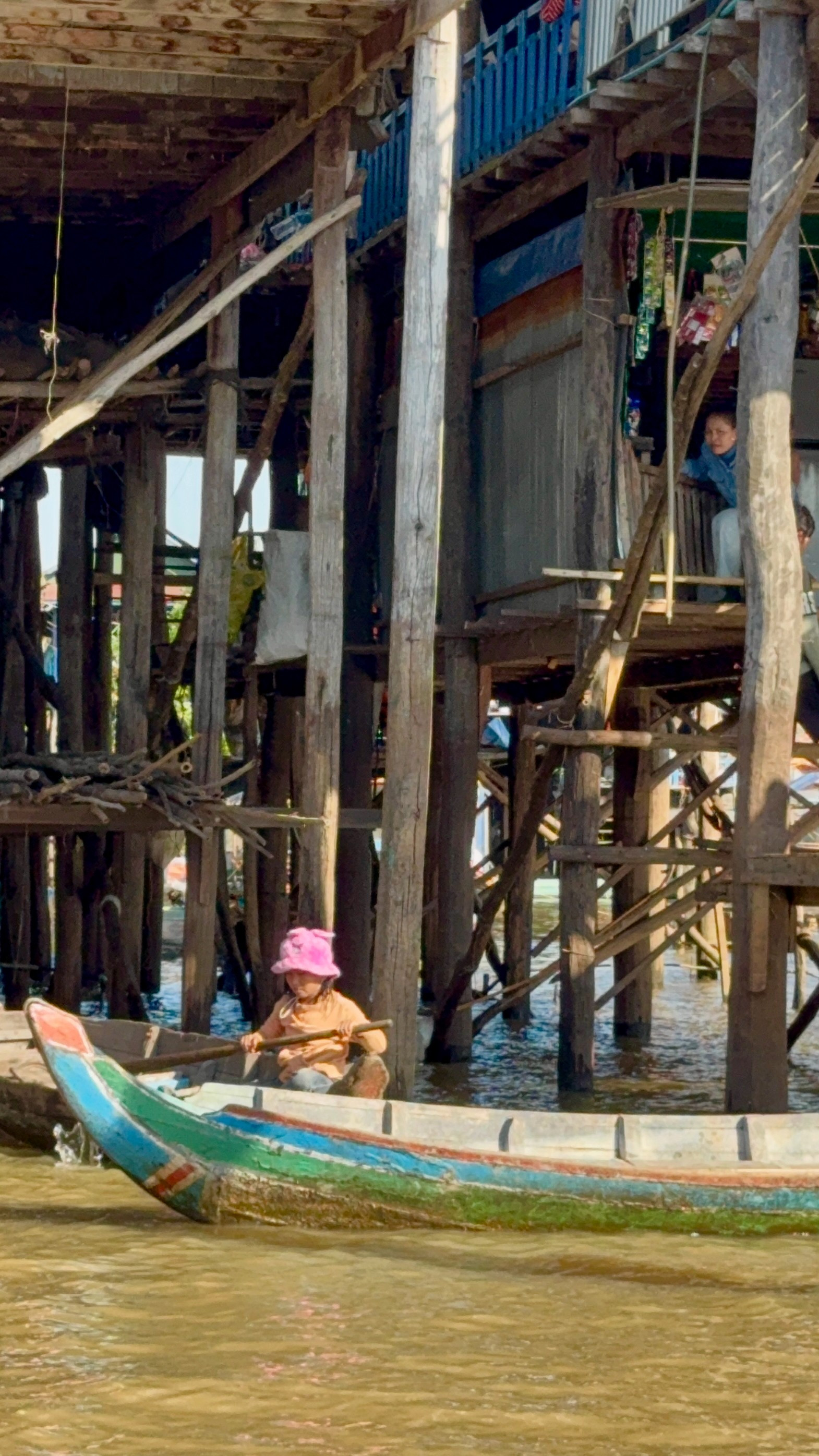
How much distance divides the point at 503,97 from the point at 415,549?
4.45 meters

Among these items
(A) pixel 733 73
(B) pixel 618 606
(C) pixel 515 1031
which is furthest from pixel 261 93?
(C) pixel 515 1031

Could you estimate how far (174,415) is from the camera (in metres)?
13.6

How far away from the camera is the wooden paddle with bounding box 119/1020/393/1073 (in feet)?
29.9

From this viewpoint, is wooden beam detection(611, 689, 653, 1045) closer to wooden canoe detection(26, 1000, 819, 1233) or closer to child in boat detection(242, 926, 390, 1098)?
child in boat detection(242, 926, 390, 1098)

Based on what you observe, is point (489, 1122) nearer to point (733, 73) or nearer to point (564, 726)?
point (564, 726)

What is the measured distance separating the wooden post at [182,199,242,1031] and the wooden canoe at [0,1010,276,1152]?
711 millimetres

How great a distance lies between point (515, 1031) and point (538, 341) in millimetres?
5952

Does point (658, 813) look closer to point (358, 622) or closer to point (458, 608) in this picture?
point (358, 622)

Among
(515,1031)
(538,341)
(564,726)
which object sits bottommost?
(515,1031)

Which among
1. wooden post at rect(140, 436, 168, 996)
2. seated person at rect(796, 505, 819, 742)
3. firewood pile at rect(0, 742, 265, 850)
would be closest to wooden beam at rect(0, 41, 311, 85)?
firewood pile at rect(0, 742, 265, 850)

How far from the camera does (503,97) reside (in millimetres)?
12992

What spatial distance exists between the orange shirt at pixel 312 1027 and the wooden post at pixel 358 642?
16.0 feet

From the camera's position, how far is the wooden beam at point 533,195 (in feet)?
40.1

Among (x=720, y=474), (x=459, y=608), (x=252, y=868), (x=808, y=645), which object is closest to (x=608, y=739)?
(x=808, y=645)
